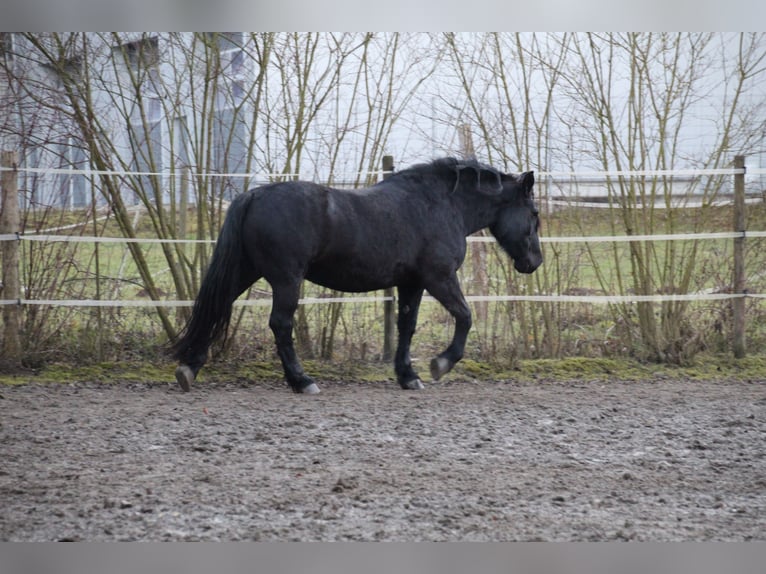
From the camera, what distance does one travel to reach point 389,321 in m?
8.38

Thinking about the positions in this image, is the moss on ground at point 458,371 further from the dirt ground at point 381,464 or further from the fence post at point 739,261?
the dirt ground at point 381,464

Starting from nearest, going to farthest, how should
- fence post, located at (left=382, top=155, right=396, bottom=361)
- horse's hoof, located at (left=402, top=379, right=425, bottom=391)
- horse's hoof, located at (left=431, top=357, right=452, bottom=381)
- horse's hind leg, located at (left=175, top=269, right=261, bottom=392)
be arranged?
horse's hind leg, located at (left=175, top=269, right=261, bottom=392) < horse's hoof, located at (left=431, top=357, right=452, bottom=381) < horse's hoof, located at (left=402, top=379, right=425, bottom=391) < fence post, located at (left=382, top=155, right=396, bottom=361)

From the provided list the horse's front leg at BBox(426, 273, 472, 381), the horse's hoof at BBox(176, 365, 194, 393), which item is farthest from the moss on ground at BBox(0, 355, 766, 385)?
the horse's front leg at BBox(426, 273, 472, 381)

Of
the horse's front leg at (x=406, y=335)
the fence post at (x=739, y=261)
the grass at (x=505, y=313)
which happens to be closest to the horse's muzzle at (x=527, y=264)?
the grass at (x=505, y=313)

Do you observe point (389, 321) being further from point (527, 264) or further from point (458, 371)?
point (527, 264)

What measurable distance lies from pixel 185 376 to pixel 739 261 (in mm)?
5043

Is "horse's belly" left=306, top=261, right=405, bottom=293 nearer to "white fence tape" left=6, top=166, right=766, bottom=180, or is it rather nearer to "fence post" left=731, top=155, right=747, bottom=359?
"white fence tape" left=6, top=166, right=766, bottom=180

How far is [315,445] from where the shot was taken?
17.0 feet

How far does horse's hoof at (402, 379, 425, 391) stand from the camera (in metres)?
7.39

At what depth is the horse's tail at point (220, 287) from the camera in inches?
267

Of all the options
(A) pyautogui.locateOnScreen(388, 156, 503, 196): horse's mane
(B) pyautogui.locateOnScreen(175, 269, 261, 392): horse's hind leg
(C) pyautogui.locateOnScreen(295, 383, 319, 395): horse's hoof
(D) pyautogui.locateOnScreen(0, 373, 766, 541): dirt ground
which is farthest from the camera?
(A) pyautogui.locateOnScreen(388, 156, 503, 196): horse's mane

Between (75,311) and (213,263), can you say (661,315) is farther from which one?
(75,311)

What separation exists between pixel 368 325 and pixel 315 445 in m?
3.31

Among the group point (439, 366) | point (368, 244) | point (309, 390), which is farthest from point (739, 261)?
point (309, 390)
